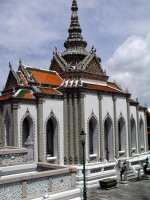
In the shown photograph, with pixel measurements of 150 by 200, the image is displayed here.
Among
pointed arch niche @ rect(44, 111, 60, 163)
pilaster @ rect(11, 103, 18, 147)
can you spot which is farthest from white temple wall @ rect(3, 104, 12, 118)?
pointed arch niche @ rect(44, 111, 60, 163)

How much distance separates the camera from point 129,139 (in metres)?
28.6

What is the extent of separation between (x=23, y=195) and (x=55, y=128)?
1345 cm

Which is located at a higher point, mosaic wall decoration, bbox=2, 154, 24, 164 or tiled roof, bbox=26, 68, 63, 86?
tiled roof, bbox=26, 68, 63, 86

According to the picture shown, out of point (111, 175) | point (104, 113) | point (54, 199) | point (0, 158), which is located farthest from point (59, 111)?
point (54, 199)

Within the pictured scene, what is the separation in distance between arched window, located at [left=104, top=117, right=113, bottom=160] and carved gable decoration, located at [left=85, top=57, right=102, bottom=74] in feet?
17.7

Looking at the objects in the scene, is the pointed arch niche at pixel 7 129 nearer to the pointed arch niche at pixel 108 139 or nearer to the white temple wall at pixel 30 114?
the white temple wall at pixel 30 114

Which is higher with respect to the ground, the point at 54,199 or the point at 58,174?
the point at 58,174

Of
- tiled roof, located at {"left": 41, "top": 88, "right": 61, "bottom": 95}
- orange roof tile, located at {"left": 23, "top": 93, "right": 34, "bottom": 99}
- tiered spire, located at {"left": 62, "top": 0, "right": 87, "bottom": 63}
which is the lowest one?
orange roof tile, located at {"left": 23, "top": 93, "right": 34, "bottom": 99}

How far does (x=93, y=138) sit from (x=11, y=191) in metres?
15.6

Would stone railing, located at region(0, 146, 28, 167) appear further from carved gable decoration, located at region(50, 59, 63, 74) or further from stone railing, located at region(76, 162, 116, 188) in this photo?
carved gable decoration, located at region(50, 59, 63, 74)

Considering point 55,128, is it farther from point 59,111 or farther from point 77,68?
point 77,68

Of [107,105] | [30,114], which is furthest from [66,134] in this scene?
[107,105]

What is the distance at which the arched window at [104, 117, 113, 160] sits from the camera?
26692 millimetres

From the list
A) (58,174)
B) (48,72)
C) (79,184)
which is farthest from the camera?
(48,72)
